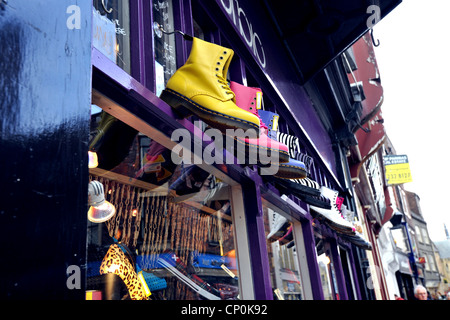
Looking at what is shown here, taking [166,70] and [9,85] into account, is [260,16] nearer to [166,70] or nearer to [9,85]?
[166,70]

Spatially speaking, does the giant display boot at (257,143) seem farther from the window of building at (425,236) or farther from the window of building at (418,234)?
the window of building at (425,236)

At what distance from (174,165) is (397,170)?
66.2 feet

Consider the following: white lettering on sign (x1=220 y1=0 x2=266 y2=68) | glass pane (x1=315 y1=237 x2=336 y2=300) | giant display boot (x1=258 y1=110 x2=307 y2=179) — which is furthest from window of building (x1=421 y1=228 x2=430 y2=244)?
giant display boot (x1=258 y1=110 x2=307 y2=179)

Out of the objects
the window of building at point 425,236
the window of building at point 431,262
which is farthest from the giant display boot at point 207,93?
the window of building at point 425,236

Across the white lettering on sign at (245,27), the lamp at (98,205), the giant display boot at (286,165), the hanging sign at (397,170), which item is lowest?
the lamp at (98,205)

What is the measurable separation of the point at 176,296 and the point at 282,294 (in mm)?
1458

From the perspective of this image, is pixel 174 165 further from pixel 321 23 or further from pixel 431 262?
pixel 431 262

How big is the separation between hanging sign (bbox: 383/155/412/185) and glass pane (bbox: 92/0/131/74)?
19.6 meters

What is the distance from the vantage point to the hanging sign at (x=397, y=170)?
767 inches

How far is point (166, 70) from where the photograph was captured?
7.72 feet

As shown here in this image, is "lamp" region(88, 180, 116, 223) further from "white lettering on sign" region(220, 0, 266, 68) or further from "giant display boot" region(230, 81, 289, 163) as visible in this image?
"white lettering on sign" region(220, 0, 266, 68)
